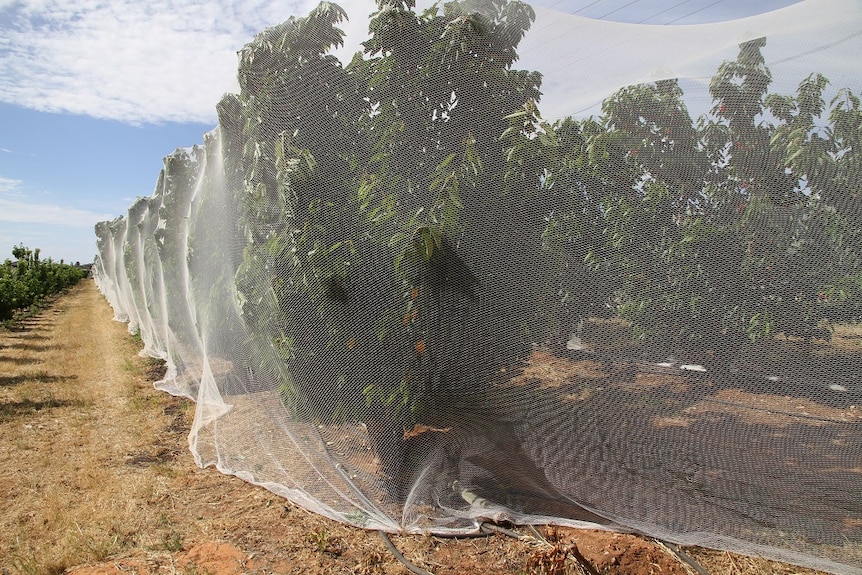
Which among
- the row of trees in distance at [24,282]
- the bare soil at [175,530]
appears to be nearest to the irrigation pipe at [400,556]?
the bare soil at [175,530]

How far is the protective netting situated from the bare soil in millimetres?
146

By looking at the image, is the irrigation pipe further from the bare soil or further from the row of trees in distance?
the row of trees in distance

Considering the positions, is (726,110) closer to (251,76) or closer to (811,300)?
(811,300)

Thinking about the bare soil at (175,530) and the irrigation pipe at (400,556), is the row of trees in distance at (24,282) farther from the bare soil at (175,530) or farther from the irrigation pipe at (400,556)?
the irrigation pipe at (400,556)

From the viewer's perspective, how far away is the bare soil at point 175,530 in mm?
2281

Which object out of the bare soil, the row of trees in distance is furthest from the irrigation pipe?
the row of trees in distance

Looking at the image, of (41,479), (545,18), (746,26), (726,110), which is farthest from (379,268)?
(41,479)

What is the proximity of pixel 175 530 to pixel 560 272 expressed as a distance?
2334 mm

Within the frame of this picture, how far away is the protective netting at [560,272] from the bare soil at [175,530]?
15 centimetres

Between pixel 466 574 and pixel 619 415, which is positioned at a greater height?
pixel 619 415

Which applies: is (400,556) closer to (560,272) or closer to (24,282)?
(560,272)

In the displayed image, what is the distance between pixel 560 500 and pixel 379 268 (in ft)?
4.49

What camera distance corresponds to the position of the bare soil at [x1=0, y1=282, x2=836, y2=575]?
89.8 inches

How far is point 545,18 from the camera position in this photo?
7.59ft
